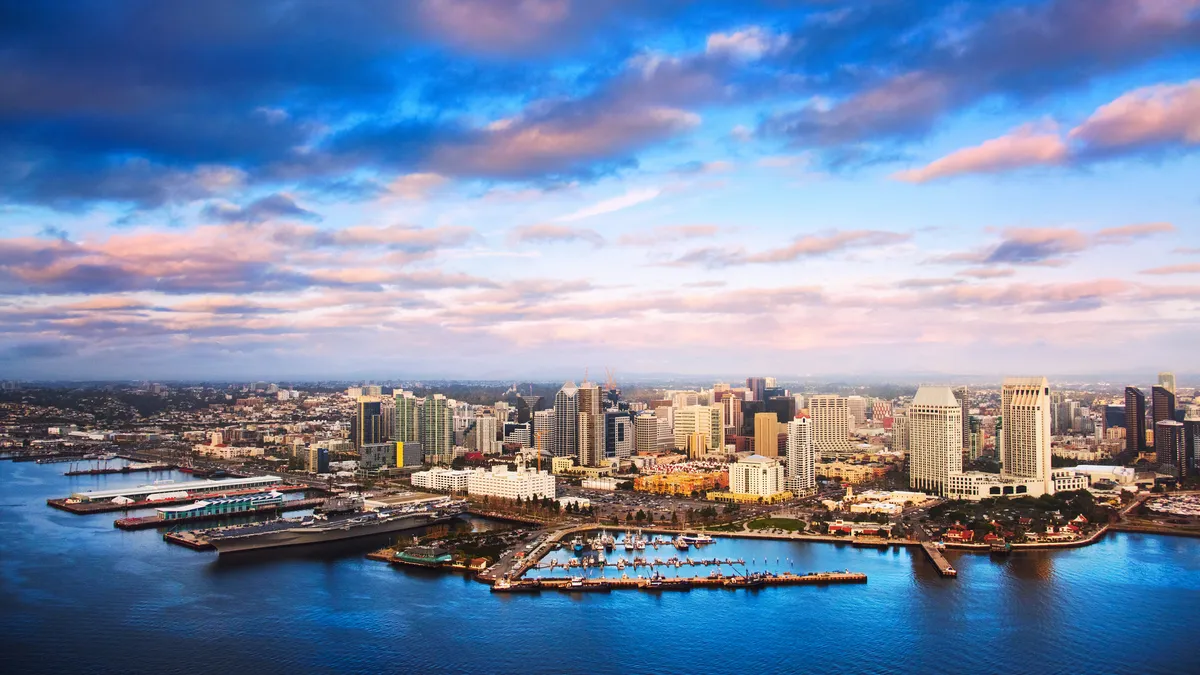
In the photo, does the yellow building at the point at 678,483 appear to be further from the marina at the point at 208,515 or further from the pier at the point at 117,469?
the pier at the point at 117,469

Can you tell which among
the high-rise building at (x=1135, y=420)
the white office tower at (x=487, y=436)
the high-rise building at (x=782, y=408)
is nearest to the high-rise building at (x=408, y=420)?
the white office tower at (x=487, y=436)

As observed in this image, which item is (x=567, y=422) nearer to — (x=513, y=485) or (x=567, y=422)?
(x=567, y=422)

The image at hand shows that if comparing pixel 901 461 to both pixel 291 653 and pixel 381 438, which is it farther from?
pixel 291 653

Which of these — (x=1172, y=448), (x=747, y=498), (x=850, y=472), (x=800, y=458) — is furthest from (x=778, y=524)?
(x=1172, y=448)

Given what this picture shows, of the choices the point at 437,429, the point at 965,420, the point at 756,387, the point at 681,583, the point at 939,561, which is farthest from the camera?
the point at 756,387

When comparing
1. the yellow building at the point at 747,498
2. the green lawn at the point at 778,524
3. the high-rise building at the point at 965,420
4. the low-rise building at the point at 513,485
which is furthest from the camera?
the high-rise building at the point at 965,420

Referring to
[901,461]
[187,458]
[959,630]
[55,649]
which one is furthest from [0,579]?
[901,461]
